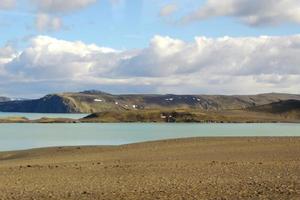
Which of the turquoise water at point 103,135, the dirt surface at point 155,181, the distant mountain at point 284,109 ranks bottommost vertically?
the turquoise water at point 103,135

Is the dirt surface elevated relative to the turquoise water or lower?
elevated

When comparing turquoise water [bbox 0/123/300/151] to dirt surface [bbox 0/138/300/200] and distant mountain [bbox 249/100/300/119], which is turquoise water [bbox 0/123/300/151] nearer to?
dirt surface [bbox 0/138/300/200]

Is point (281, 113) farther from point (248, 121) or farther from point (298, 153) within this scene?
point (298, 153)

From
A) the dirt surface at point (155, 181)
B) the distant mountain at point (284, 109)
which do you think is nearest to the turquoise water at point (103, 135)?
the dirt surface at point (155, 181)

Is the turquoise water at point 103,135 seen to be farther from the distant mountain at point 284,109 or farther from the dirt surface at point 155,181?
the distant mountain at point 284,109

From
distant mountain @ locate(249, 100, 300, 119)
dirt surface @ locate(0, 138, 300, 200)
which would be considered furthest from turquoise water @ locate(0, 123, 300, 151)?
distant mountain @ locate(249, 100, 300, 119)

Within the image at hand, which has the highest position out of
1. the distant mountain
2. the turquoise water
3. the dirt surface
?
the distant mountain

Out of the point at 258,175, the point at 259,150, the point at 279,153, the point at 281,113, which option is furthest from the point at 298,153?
the point at 281,113

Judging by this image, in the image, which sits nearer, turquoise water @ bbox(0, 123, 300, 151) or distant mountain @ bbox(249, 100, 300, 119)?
turquoise water @ bbox(0, 123, 300, 151)

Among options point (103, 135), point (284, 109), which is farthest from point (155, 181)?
point (284, 109)

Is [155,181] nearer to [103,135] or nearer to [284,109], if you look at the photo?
[103,135]

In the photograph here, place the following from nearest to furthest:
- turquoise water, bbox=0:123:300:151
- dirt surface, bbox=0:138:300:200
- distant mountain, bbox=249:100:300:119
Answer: dirt surface, bbox=0:138:300:200 → turquoise water, bbox=0:123:300:151 → distant mountain, bbox=249:100:300:119

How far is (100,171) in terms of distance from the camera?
1052 inches

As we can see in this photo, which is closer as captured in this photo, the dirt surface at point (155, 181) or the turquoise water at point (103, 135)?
the dirt surface at point (155, 181)
